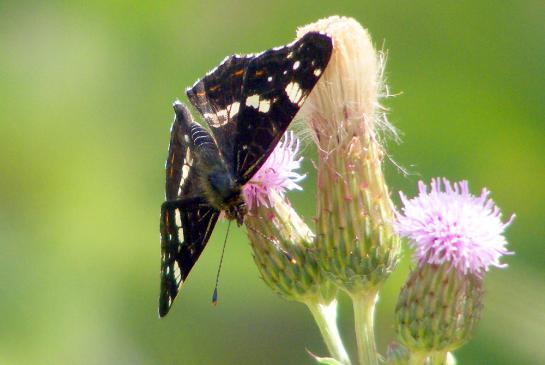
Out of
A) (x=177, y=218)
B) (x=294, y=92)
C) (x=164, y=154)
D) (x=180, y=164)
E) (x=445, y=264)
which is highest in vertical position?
(x=164, y=154)

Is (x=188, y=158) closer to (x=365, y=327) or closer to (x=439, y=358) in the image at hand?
(x=365, y=327)

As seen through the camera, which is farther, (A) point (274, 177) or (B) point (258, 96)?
(A) point (274, 177)

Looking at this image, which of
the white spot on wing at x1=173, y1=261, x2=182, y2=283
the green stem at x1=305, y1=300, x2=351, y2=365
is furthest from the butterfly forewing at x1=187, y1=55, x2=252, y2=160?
the green stem at x1=305, y1=300, x2=351, y2=365

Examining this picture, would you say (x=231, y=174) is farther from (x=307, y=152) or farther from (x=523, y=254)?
(x=523, y=254)

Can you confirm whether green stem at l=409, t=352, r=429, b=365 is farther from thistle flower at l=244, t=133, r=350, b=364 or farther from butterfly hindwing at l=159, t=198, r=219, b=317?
butterfly hindwing at l=159, t=198, r=219, b=317

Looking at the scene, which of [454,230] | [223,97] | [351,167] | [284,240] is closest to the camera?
[454,230]

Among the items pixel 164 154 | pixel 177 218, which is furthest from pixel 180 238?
pixel 164 154
